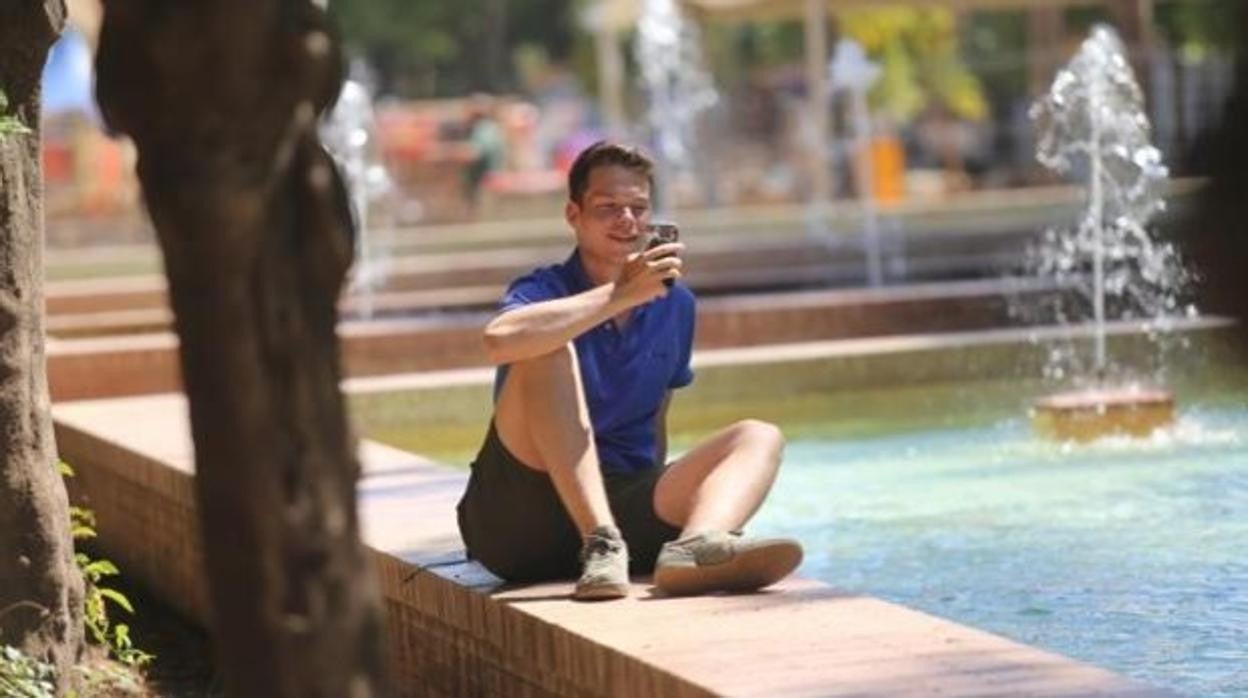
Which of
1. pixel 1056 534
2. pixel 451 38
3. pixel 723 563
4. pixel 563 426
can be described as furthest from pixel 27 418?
pixel 451 38

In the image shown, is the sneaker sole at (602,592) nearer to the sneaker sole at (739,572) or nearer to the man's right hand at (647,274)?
the sneaker sole at (739,572)

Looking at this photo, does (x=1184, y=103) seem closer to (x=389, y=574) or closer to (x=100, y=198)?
(x=100, y=198)

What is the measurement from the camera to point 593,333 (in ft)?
20.8

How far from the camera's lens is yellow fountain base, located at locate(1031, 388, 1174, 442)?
1104cm

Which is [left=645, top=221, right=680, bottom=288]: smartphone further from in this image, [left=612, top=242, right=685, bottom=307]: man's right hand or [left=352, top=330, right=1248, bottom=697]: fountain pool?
[left=352, top=330, right=1248, bottom=697]: fountain pool

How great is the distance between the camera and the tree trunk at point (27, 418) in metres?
6.62

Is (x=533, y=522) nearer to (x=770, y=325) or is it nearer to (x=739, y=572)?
(x=739, y=572)

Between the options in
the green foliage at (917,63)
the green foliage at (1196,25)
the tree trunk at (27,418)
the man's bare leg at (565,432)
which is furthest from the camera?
the green foliage at (917,63)

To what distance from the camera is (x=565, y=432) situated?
606cm

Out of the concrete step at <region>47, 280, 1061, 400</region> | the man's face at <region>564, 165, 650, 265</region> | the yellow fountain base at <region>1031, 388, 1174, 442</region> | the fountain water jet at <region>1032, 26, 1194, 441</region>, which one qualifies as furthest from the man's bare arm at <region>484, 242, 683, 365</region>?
the concrete step at <region>47, 280, 1061, 400</region>

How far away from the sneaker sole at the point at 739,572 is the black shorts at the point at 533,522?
0.34 m

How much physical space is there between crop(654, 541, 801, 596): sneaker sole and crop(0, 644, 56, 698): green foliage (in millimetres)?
1253

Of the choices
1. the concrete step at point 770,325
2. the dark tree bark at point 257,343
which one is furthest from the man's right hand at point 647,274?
the concrete step at point 770,325

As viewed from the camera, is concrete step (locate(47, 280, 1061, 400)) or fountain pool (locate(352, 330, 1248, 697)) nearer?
fountain pool (locate(352, 330, 1248, 697))
